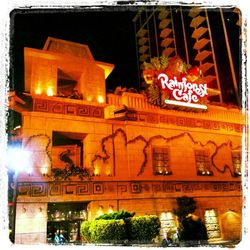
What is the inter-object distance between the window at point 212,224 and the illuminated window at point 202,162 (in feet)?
7.36

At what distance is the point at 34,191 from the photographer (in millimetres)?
13352

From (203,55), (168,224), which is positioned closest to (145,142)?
(168,224)

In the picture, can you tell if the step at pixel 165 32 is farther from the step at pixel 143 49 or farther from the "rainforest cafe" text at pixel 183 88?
A: the "rainforest cafe" text at pixel 183 88

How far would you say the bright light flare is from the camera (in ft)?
43.1

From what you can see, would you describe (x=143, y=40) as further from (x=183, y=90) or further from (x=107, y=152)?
(x=107, y=152)

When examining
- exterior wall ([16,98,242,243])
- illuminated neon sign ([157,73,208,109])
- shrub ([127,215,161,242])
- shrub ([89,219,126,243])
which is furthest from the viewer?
illuminated neon sign ([157,73,208,109])

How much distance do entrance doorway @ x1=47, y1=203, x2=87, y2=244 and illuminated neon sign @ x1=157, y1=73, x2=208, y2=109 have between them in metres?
7.88

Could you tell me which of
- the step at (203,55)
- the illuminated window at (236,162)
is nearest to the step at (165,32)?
the step at (203,55)

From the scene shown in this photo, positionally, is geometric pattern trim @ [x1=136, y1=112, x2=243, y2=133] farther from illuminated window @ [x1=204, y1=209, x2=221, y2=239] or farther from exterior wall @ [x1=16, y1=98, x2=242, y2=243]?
illuminated window @ [x1=204, y1=209, x2=221, y2=239]

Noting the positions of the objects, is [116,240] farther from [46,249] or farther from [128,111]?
[128,111]

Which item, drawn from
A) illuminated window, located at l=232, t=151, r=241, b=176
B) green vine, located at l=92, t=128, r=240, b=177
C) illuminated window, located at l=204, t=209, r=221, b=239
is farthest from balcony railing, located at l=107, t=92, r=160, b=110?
illuminated window, located at l=204, t=209, r=221, b=239

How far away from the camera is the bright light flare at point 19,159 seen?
13.1m

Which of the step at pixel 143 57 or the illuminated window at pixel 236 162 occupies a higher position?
the step at pixel 143 57

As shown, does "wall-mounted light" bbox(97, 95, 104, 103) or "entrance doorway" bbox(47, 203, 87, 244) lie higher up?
"wall-mounted light" bbox(97, 95, 104, 103)
